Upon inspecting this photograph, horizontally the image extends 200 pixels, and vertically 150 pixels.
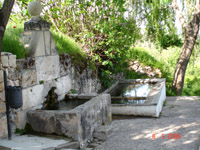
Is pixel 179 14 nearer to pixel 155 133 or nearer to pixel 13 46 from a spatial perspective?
pixel 155 133

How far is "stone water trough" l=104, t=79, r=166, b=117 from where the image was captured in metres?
6.67

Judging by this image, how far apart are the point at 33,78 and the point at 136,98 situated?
11.7ft

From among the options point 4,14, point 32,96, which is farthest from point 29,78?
point 4,14

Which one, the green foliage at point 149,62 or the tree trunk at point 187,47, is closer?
the tree trunk at point 187,47

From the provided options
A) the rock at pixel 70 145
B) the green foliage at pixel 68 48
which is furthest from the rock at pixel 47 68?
the rock at pixel 70 145

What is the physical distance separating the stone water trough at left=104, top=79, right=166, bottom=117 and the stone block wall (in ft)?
5.33

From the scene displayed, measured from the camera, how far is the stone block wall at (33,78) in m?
4.20

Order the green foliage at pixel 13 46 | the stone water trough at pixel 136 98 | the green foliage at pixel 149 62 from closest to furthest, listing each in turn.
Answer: the green foliage at pixel 13 46 < the stone water trough at pixel 136 98 < the green foliage at pixel 149 62

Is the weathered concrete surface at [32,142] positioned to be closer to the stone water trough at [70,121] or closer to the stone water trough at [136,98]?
the stone water trough at [70,121]

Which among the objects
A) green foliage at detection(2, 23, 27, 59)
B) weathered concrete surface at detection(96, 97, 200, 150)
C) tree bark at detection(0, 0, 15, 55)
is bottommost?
weathered concrete surface at detection(96, 97, 200, 150)

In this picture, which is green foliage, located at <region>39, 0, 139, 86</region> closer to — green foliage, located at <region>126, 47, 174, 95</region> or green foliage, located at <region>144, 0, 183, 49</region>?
green foliage, located at <region>144, 0, 183, 49</region>

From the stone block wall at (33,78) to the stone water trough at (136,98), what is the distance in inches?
63.9

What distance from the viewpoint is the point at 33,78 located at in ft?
16.0

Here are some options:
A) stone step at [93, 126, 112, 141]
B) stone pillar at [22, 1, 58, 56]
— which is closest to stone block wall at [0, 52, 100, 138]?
stone pillar at [22, 1, 58, 56]
